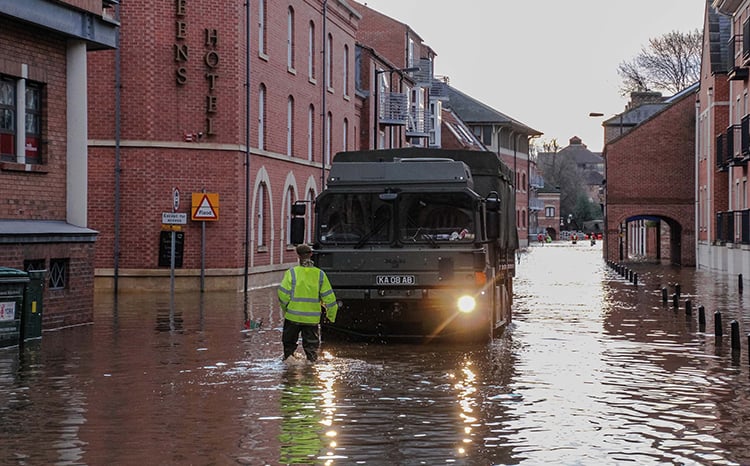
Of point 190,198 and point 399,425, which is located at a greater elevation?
point 190,198

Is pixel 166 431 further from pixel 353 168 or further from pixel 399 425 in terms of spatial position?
pixel 353 168

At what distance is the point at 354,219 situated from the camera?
690 inches

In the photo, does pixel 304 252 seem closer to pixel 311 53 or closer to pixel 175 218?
pixel 175 218

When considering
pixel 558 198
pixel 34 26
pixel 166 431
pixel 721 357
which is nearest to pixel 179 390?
pixel 166 431

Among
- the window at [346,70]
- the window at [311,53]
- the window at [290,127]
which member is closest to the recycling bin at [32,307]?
the window at [290,127]

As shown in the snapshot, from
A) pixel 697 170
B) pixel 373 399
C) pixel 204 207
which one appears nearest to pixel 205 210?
pixel 204 207

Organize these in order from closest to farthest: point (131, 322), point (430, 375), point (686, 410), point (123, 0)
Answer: point (686, 410)
point (430, 375)
point (131, 322)
point (123, 0)

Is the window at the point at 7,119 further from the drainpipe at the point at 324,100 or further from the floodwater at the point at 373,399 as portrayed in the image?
the drainpipe at the point at 324,100

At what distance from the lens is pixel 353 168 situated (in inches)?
699

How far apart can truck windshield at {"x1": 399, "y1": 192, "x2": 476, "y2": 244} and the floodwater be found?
1621 mm

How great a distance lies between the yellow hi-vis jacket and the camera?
14648 mm

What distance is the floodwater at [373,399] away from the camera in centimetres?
920

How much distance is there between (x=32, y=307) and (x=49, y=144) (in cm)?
372

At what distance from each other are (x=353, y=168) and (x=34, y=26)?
6061mm
